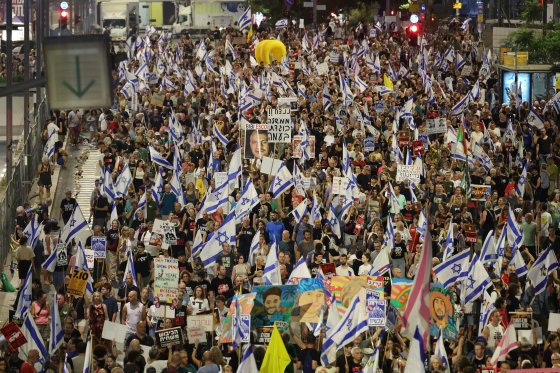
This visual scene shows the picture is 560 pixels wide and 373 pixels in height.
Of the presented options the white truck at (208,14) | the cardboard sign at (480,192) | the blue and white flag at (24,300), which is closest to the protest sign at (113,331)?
the blue and white flag at (24,300)

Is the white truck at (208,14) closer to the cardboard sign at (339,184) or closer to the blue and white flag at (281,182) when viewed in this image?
the blue and white flag at (281,182)

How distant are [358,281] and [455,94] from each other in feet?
73.0

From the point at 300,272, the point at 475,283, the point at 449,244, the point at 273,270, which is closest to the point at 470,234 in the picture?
the point at 449,244

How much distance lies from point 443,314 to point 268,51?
3693cm

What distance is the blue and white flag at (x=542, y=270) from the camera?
950 inches

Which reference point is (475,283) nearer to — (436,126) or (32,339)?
(32,339)

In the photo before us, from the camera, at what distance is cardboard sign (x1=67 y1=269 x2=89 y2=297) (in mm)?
24198

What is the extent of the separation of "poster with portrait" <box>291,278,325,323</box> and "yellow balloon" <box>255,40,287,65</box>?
3614 centimetres

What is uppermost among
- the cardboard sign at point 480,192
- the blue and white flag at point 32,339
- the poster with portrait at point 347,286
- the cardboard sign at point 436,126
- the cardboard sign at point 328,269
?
the cardboard sign at point 436,126

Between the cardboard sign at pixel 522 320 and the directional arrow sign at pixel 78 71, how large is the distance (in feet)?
21.5

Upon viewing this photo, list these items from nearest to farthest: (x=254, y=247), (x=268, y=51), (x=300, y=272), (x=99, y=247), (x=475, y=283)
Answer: (x=475, y=283) < (x=300, y=272) < (x=254, y=247) < (x=99, y=247) < (x=268, y=51)

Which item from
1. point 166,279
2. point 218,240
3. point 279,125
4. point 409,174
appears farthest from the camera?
point 279,125

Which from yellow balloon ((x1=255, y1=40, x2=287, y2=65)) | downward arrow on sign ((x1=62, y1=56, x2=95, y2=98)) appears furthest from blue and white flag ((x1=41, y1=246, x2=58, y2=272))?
yellow balloon ((x1=255, y1=40, x2=287, y2=65))

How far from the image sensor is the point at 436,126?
36625 mm
